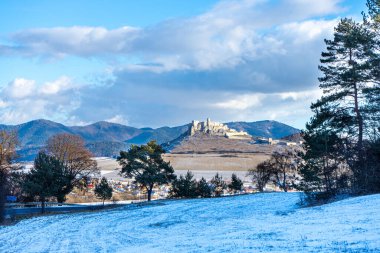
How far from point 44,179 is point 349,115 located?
31273 mm

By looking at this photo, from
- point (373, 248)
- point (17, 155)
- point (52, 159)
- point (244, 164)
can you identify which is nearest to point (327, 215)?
point (373, 248)

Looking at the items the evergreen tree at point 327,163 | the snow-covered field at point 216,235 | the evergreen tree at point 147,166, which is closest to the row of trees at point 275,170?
the evergreen tree at point 147,166

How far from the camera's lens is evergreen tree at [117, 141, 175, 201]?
6220 cm

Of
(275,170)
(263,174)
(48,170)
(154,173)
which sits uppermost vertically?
(48,170)

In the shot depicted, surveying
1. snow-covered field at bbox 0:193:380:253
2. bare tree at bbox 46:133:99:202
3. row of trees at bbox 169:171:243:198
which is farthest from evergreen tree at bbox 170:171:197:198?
snow-covered field at bbox 0:193:380:253

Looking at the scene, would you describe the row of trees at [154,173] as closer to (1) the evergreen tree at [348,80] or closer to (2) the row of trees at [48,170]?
(2) the row of trees at [48,170]

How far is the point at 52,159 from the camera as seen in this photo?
167 feet

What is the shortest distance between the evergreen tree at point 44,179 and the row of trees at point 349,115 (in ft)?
87.1

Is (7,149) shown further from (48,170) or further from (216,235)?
(216,235)

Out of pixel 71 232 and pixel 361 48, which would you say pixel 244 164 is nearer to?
pixel 361 48

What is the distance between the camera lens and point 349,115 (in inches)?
1479

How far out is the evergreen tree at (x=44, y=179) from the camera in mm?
47969

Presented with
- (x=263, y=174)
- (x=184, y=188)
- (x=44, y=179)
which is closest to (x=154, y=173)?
(x=184, y=188)

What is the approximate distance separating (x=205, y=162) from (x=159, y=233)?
497 ft
